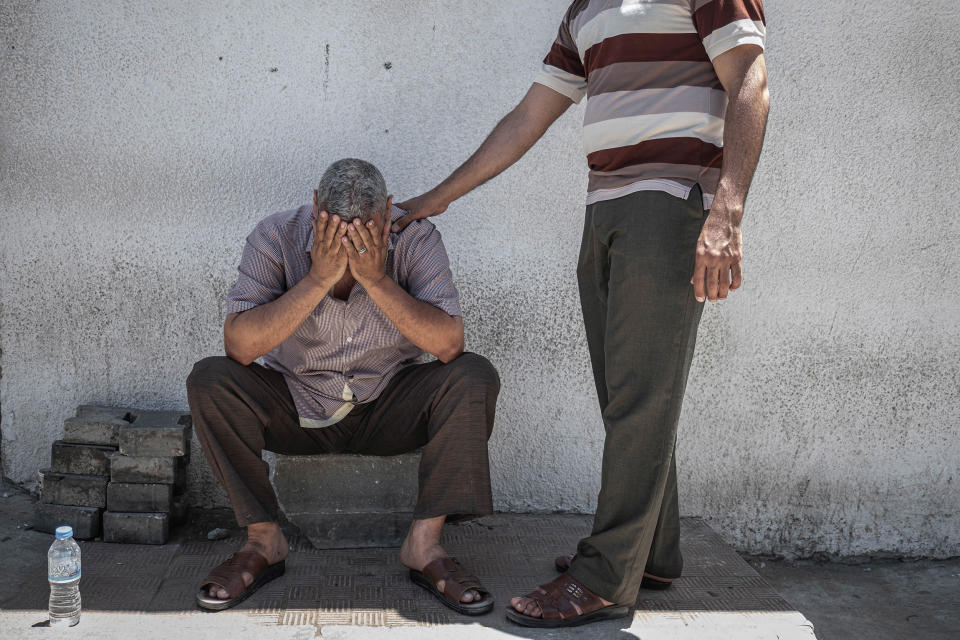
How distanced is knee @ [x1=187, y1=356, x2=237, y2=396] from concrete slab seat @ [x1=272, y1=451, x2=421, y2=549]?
0.42 metres

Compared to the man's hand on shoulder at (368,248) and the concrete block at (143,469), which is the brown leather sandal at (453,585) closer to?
the man's hand on shoulder at (368,248)

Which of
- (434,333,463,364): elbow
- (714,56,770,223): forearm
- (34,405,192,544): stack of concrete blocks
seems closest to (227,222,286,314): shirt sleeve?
(434,333,463,364): elbow

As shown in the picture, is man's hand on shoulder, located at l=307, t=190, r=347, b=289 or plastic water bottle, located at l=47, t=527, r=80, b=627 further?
man's hand on shoulder, located at l=307, t=190, r=347, b=289

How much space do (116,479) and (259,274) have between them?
1.00m

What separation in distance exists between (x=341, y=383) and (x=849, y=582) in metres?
A: 2.19

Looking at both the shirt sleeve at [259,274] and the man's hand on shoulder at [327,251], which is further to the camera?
the shirt sleeve at [259,274]

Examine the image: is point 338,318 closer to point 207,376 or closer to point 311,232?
point 311,232

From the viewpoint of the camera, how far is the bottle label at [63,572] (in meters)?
2.23

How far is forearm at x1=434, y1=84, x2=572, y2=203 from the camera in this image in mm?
2561

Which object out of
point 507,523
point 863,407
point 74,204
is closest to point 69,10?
point 74,204

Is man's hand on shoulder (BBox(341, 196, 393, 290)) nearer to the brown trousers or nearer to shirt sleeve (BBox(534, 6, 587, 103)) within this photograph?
the brown trousers

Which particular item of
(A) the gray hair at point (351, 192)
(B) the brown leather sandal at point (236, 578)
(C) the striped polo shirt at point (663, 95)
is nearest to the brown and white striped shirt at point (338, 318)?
(A) the gray hair at point (351, 192)

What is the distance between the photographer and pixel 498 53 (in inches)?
122

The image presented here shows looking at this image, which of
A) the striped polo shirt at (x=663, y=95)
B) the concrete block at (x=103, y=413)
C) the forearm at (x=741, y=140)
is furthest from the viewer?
the concrete block at (x=103, y=413)
